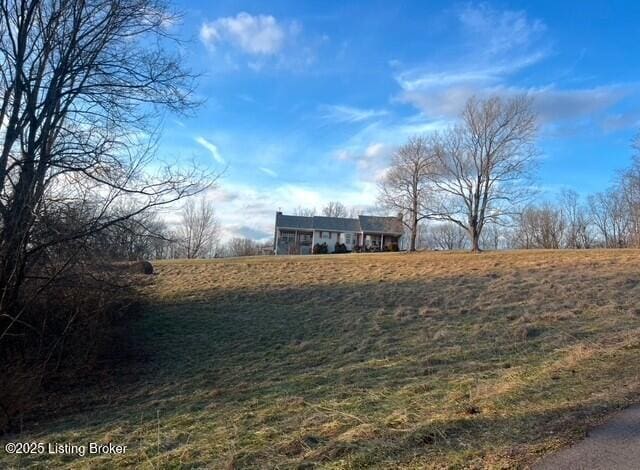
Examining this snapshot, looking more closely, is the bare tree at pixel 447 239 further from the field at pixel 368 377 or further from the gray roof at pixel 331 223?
the field at pixel 368 377

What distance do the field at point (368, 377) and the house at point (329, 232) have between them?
160 feet

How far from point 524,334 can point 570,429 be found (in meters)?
5.50

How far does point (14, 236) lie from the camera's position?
787 centimetres

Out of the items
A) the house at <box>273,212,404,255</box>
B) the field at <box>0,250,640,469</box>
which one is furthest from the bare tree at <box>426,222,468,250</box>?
the field at <box>0,250,640,469</box>

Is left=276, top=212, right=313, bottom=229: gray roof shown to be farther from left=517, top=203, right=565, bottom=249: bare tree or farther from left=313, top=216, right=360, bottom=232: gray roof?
left=517, top=203, right=565, bottom=249: bare tree

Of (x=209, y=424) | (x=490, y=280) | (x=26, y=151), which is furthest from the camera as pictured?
(x=490, y=280)

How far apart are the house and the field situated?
48.9 m

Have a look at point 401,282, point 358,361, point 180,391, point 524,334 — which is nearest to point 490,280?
point 401,282

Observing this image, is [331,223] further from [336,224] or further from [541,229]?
[541,229]

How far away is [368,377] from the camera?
6926mm

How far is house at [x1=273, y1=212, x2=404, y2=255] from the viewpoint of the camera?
66188 mm

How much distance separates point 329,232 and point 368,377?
61197mm

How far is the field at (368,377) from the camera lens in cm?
379

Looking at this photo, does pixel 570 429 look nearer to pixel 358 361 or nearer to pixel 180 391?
pixel 358 361
